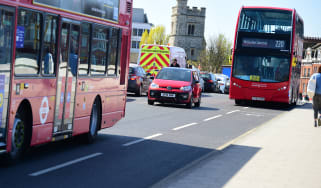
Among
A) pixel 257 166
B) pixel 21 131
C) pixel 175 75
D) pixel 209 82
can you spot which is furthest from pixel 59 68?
pixel 209 82

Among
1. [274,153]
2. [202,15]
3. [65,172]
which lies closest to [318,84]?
[274,153]

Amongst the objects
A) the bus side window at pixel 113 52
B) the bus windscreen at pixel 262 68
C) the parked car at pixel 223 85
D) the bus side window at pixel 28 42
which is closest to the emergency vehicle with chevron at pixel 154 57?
the bus windscreen at pixel 262 68

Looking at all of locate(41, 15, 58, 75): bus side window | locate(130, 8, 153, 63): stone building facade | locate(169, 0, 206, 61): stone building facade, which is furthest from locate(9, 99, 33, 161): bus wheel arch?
locate(169, 0, 206, 61): stone building facade

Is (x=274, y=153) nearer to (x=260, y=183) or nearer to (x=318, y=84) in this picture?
(x=260, y=183)

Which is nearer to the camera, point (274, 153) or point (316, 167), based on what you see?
point (316, 167)

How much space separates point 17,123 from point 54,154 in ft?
5.80

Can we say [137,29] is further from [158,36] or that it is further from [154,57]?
[154,57]

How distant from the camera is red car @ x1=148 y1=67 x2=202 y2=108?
82.9 feet

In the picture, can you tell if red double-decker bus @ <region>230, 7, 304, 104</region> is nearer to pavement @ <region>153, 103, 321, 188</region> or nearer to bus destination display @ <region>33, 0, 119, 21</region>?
pavement @ <region>153, 103, 321, 188</region>

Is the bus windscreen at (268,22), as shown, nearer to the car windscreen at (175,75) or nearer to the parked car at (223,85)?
the car windscreen at (175,75)

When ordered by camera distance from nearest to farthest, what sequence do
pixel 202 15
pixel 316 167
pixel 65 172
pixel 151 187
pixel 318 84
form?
pixel 151 187
pixel 65 172
pixel 316 167
pixel 318 84
pixel 202 15

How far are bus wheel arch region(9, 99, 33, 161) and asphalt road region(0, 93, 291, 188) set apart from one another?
19cm

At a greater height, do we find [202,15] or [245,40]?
[202,15]

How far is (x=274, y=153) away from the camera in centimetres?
1159
